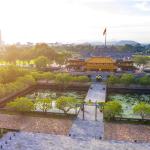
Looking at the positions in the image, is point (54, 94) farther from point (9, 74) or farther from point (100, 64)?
point (100, 64)

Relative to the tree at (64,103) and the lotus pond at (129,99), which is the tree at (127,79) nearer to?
the lotus pond at (129,99)

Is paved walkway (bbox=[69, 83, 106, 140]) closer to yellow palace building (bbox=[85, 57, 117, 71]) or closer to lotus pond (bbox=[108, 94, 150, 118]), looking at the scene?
lotus pond (bbox=[108, 94, 150, 118])

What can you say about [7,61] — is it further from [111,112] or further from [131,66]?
[111,112]

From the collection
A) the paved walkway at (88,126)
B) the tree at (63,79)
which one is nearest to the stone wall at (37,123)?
the paved walkway at (88,126)

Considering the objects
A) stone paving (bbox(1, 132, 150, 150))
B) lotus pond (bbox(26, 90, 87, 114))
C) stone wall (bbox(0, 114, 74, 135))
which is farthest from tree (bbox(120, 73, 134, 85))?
stone paving (bbox(1, 132, 150, 150))

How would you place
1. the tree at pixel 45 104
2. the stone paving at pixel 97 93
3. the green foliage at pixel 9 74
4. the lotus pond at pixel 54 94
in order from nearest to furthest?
the tree at pixel 45 104 < the stone paving at pixel 97 93 < the lotus pond at pixel 54 94 < the green foliage at pixel 9 74

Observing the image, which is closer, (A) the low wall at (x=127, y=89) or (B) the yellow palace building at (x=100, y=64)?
(A) the low wall at (x=127, y=89)

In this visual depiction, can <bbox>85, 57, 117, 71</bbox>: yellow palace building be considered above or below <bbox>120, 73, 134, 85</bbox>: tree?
above

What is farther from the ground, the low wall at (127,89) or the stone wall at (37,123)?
the low wall at (127,89)
